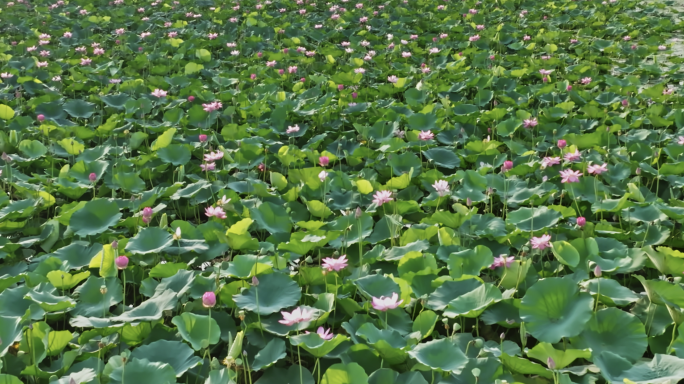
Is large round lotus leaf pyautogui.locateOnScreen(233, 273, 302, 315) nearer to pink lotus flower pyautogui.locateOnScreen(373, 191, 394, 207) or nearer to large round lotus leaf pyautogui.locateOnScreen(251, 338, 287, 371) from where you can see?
large round lotus leaf pyautogui.locateOnScreen(251, 338, 287, 371)

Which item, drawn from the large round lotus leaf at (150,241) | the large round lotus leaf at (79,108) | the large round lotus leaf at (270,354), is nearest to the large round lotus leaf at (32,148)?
the large round lotus leaf at (79,108)

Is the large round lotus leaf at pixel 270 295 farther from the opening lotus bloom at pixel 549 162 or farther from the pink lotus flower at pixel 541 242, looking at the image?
the opening lotus bloom at pixel 549 162

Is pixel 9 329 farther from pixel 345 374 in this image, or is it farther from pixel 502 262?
pixel 502 262

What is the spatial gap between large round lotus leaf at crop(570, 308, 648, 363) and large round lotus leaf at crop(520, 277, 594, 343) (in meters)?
0.04

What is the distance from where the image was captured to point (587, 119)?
108 inches

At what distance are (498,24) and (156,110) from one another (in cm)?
305

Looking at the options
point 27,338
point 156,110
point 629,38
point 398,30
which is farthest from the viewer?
point 398,30

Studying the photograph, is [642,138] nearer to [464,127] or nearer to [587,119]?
[587,119]

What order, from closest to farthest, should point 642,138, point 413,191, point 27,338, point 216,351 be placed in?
point 27,338
point 216,351
point 413,191
point 642,138

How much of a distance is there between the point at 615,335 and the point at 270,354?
748 millimetres

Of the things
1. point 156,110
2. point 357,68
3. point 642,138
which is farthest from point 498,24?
point 156,110

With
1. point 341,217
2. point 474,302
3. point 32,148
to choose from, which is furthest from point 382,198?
point 32,148

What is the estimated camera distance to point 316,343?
123cm

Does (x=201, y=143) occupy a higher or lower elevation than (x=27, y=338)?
lower
